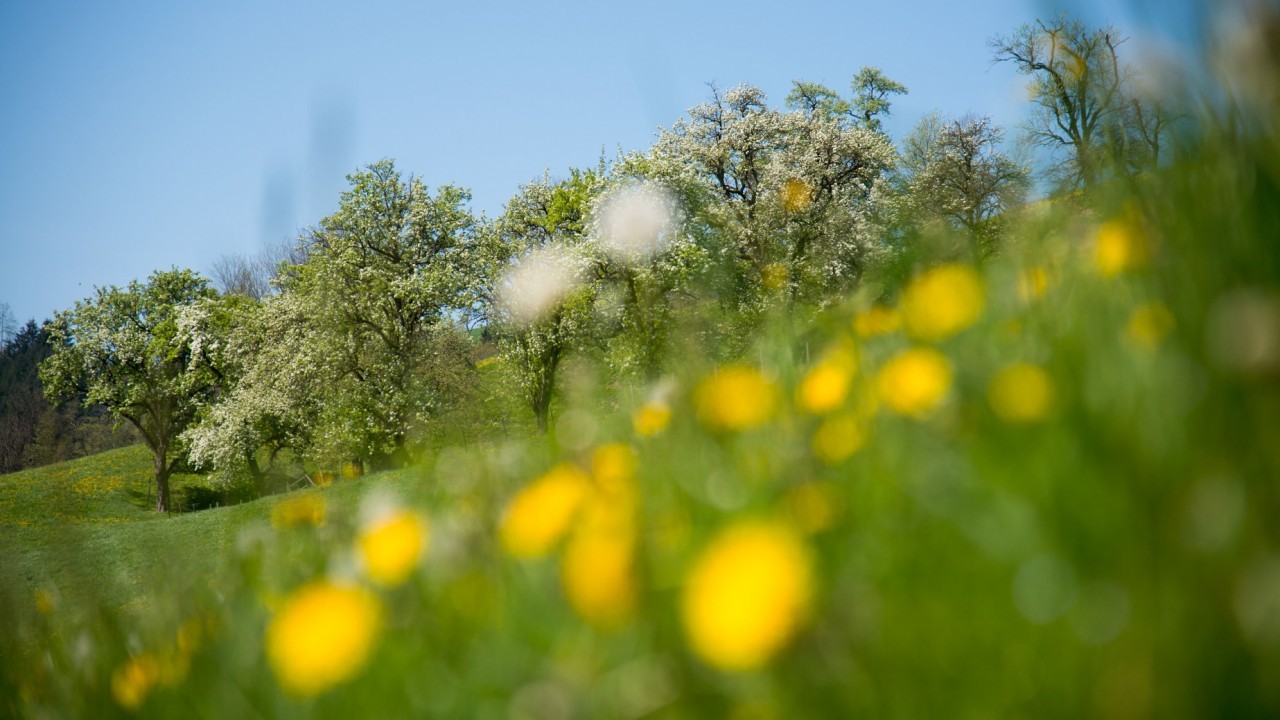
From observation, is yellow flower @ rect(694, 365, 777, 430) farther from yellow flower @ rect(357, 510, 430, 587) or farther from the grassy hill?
the grassy hill

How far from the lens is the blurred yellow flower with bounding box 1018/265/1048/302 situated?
1631 mm

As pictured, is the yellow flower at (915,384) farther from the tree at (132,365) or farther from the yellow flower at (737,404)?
the tree at (132,365)

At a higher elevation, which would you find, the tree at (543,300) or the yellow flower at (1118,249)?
the tree at (543,300)

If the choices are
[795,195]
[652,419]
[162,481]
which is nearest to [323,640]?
[652,419]

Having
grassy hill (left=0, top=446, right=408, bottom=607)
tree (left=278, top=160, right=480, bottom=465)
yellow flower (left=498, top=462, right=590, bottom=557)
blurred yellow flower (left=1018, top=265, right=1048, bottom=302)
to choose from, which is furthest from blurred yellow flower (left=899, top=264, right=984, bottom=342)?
tree (left=278, top=160, right=480, bottom=465)

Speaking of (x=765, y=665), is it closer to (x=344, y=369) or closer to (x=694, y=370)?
(x=694, y=370)

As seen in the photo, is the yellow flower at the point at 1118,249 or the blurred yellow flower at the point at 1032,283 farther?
the blurred yellow flower at the point at 1032,283

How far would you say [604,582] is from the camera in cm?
76

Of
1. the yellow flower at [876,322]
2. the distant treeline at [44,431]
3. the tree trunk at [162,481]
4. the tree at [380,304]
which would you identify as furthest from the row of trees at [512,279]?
the distant treeline at [44,431]

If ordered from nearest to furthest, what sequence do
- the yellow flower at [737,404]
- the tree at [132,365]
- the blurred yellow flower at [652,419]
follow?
the yellow flower at [737,404]
the blurred yellow flower at [652,419]
the tree at [132,365]

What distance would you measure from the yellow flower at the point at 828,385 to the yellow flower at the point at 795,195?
1098 inches

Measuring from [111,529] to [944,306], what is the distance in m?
25.6

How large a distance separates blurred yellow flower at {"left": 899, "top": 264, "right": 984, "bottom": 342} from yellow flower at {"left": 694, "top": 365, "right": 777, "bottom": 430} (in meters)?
0.35

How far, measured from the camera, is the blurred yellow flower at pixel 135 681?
4.24 ft
